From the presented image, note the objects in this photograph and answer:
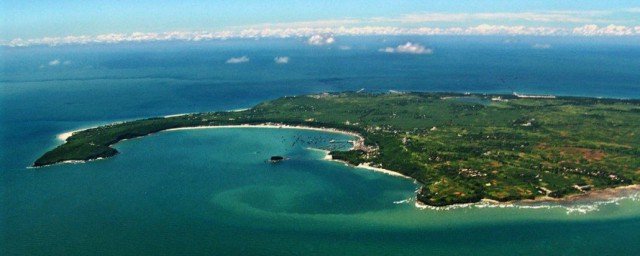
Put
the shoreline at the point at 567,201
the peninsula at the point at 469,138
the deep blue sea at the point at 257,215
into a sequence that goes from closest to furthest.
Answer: the deep blue sea at the point at 257,215 < the shoreline at the point at 567,201 < the peninsula at the point at 469,138

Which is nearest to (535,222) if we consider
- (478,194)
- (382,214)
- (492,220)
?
(492,220)

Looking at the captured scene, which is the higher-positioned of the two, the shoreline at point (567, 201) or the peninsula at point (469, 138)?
the peninsula at point (469, 138)

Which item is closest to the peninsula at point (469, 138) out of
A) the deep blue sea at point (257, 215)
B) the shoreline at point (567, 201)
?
the shoreline at point (567, 201)

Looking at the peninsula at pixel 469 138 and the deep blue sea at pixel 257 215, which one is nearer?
the deep blue sea at pixel 257 215

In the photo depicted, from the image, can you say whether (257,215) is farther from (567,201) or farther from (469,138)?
(469,138)

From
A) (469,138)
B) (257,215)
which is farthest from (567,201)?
(257,215)

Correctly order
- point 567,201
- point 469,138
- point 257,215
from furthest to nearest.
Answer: point 469,138 → point 567,201 → point 257,215

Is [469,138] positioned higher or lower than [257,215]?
higher

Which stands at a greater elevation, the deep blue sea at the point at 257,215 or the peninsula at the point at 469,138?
the peninsula at the point at 469,138

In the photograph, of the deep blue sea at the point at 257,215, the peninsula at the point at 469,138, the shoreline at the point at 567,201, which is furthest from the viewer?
the peninsula at the point at 469,138

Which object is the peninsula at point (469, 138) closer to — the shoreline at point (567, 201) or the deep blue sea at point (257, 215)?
the shoreline at point (567, 201)

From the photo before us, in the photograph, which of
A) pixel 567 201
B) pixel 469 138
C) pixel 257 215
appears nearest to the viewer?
pixel 257 215
